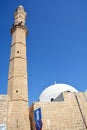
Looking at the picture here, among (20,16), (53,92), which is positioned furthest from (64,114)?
(20,16)

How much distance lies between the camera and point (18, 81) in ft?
42.1

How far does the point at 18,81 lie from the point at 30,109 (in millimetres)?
2527

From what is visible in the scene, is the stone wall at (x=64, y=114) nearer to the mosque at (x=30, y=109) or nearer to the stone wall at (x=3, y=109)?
the mosque at (x=30, y=109)

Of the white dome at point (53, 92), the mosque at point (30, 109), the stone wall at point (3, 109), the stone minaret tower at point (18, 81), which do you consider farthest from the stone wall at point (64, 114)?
the white dome at point (53, 92)

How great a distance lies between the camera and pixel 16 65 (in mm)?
13672

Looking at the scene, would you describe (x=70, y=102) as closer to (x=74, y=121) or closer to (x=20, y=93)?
(x=74, y=121)

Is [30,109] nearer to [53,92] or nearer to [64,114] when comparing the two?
[64,114]

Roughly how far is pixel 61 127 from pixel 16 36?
9727 millimetres

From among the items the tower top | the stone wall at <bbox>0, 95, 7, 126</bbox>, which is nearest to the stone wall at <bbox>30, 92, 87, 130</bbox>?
the stone wall at <bbox>0, 95, 7, 126</bbox>

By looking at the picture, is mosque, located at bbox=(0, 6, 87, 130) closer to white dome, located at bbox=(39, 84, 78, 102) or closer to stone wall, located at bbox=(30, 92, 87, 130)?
stone wall, located at bbox=(30, 92, 87, 130)

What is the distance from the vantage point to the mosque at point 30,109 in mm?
10852

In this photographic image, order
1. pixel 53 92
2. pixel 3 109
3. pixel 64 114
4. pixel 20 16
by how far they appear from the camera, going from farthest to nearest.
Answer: pixel 20 16
pixel 53 92
pixel 64 114
pixel 3 109

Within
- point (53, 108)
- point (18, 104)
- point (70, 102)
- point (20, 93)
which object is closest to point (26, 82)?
point (20, 93)

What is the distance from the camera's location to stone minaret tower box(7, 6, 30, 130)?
10875 mm
